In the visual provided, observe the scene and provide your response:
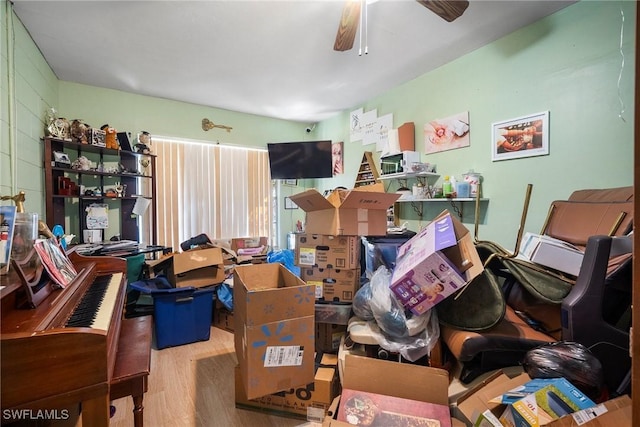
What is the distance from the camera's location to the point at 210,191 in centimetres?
405

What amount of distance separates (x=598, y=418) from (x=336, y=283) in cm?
132

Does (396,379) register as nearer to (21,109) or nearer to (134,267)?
(134,267)

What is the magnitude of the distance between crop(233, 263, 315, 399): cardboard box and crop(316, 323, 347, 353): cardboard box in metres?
0.39

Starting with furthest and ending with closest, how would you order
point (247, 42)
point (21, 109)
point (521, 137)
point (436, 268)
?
point (247, 42) < point (521, 137) < point (21, 109) < point (436, 268)

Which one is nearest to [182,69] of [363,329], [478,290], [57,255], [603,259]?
[57,255]

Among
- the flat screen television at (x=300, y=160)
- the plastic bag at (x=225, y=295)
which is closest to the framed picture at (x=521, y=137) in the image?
the flat screen television at (x=300, y=160)

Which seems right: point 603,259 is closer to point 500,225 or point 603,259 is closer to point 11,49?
point 500,225

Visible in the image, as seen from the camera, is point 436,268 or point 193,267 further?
point 193,267

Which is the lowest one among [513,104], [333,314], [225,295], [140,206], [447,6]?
[225,295]

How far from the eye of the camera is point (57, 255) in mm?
1437

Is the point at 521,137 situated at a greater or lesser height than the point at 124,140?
lesser

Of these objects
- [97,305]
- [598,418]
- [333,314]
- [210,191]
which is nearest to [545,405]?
[598,418]

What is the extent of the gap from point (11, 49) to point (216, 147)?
223 centimetres

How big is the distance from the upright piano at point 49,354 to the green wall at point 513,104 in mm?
1451
